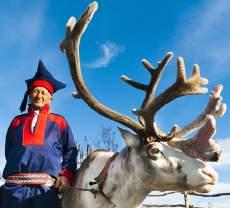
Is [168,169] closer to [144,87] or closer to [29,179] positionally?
[144,87]

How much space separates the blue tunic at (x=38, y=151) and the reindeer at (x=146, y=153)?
20 cm

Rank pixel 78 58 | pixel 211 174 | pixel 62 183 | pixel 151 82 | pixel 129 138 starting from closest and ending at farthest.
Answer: pixel 211 174
pixel 129 138
pixel 62 183
pixel 78 58
pixel 151 82

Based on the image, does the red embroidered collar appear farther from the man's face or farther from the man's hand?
the man's hand

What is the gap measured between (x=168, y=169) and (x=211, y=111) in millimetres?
838

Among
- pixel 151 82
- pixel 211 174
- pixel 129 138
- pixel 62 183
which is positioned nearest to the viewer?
pixel 211 174

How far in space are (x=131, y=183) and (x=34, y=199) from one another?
2.66ft

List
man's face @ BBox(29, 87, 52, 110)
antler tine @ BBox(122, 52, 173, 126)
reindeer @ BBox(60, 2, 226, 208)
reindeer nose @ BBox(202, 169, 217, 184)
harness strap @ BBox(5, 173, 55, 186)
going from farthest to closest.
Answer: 1. man's face @ BBox(29, 87, 52, 110)
2. antler tine @ BBox(122, 52, 173, 126)
3. harness strap @ BBox(5, 173, 55, 186)
4. reindeer @ BBox(60, 2, 226, 208)
5. reindeer nose @ BBox(202, 169, 217, 184)

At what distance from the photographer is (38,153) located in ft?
13.9

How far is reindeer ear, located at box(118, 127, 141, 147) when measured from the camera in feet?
13.5

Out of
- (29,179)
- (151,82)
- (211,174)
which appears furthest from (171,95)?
(29,179)

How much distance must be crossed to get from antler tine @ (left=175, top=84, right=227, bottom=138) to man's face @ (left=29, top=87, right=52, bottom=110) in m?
1.20

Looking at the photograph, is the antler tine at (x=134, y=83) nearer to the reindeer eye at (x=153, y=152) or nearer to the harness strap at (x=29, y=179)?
the reindeer eye at (x=153, y=152)

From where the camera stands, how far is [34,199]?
418 cm

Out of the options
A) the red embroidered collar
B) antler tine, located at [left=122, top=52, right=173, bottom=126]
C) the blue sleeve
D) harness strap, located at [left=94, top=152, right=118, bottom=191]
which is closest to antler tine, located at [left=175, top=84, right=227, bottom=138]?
antler tine, located at [left=122, top=52, right=173, bottom=126]
